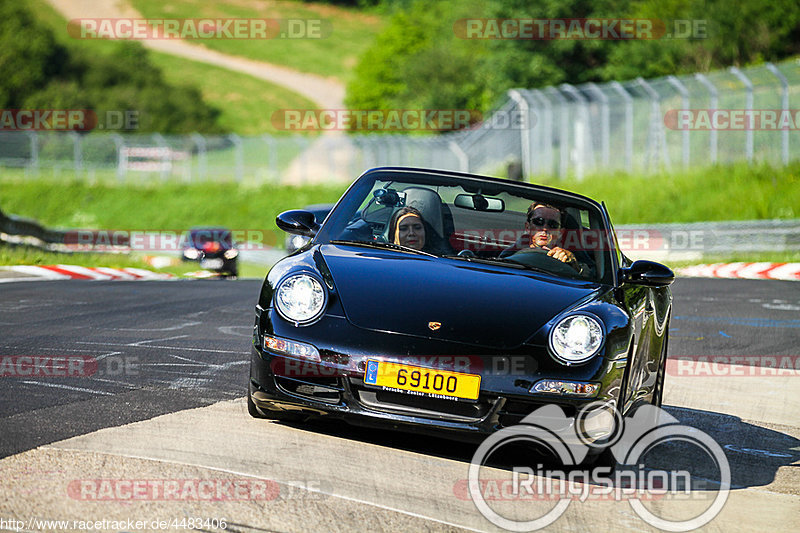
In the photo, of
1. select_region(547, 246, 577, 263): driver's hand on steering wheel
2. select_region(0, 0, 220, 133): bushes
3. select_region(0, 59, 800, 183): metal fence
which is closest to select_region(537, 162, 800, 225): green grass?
select_region(0, 59, 800, 183): metal fence

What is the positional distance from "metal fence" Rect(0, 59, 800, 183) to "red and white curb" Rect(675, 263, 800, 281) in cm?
556

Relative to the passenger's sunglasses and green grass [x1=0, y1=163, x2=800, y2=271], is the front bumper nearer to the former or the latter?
the passenger's sunglasses

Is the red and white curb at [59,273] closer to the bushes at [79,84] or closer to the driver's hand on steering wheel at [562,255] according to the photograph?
the driver's hand on steering wheel at [562,255]

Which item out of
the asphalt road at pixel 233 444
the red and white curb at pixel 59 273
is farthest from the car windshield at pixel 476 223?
the red and white curb at pixel 59 273

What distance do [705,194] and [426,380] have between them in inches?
869

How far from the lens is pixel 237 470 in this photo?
4.72 m

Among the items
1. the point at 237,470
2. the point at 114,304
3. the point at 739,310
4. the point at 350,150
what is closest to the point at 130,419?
the point at 237,470

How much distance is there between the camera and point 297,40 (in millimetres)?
121250

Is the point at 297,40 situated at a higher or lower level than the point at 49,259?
higher

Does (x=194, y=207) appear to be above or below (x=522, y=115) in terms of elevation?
below

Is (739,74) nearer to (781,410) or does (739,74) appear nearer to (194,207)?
(781,410)

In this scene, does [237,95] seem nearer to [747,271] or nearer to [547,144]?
[547,144]

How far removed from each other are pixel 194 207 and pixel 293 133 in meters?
35.5

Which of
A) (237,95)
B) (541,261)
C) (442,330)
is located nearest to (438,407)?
(442,330)
